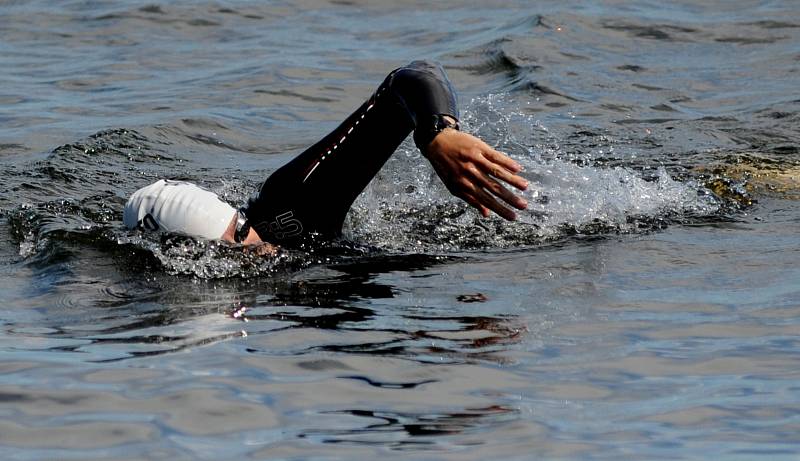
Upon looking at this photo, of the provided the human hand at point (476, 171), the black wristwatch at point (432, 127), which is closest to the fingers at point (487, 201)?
the human hand at point (476, 171)

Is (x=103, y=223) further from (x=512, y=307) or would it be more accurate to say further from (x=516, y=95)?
(x=516, y=95)

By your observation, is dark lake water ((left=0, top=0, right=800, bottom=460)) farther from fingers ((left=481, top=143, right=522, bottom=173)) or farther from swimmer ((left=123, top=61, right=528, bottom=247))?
fingers ((left=481, top=143, right=522, bottom=173))

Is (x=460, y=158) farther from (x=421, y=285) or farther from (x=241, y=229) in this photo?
(x=241, y=229)

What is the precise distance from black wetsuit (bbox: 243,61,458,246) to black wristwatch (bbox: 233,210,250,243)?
76mm

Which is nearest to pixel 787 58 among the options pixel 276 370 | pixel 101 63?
pixel 101 63

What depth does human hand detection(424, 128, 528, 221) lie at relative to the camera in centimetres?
428

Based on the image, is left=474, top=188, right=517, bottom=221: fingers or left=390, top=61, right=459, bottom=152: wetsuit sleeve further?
left=390, top=61, right=459, bottom=152: wetsuit sleeve

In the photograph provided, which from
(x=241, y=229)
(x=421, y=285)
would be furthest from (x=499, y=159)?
(x=241, y=229)

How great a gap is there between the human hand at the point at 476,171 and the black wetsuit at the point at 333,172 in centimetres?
56

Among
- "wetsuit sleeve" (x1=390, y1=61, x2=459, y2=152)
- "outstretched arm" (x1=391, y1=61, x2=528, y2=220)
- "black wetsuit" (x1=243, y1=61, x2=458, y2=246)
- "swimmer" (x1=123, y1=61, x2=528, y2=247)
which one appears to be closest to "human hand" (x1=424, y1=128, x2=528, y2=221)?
"outstretched arm" (x1=391, y1=61, x2=528, y2=220)

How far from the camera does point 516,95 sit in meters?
10.9

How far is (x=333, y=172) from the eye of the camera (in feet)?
17.7

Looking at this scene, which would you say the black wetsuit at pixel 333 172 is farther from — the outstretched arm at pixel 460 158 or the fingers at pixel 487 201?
the fingers at pixel 487 201

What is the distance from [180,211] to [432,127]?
1.37m
